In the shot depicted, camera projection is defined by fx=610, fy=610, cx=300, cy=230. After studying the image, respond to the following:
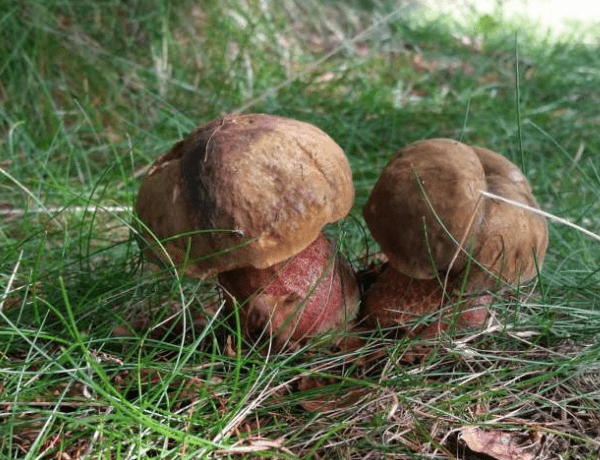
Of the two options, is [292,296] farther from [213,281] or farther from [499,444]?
[499,444]

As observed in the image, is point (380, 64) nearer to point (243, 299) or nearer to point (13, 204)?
point (13, 204)

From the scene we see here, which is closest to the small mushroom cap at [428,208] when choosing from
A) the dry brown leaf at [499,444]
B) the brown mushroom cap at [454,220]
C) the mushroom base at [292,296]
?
the brown mushroom cap at [454,220]

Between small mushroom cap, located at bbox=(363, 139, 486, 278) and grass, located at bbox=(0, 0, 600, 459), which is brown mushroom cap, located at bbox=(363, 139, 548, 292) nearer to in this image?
small mushroom cap, located at bbox=(363, 139, 486, 278)

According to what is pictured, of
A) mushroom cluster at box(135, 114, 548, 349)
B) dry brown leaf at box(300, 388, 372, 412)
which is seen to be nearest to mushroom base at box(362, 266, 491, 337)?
mushroom cluster at box(135, 114, 548, 349)

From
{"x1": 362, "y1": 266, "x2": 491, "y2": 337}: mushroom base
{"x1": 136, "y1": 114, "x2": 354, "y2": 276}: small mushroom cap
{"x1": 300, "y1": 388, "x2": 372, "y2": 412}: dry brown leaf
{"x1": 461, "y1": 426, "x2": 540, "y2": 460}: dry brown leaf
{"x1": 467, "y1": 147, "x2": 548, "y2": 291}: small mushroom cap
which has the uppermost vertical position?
{"x1": 136, "y1": 114, "x2": 354, "y2": 276}: small mushroom cap

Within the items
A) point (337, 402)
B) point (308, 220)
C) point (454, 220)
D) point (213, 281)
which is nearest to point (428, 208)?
point (454, 220)

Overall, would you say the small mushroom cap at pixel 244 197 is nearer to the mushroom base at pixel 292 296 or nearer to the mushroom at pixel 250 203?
the mushroom at pixel 250 203

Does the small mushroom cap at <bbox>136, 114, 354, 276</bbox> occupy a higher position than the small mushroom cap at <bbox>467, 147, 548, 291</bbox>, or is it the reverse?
the small mushroom cap at <bbox>136, 114, 354, 276</bbox>
